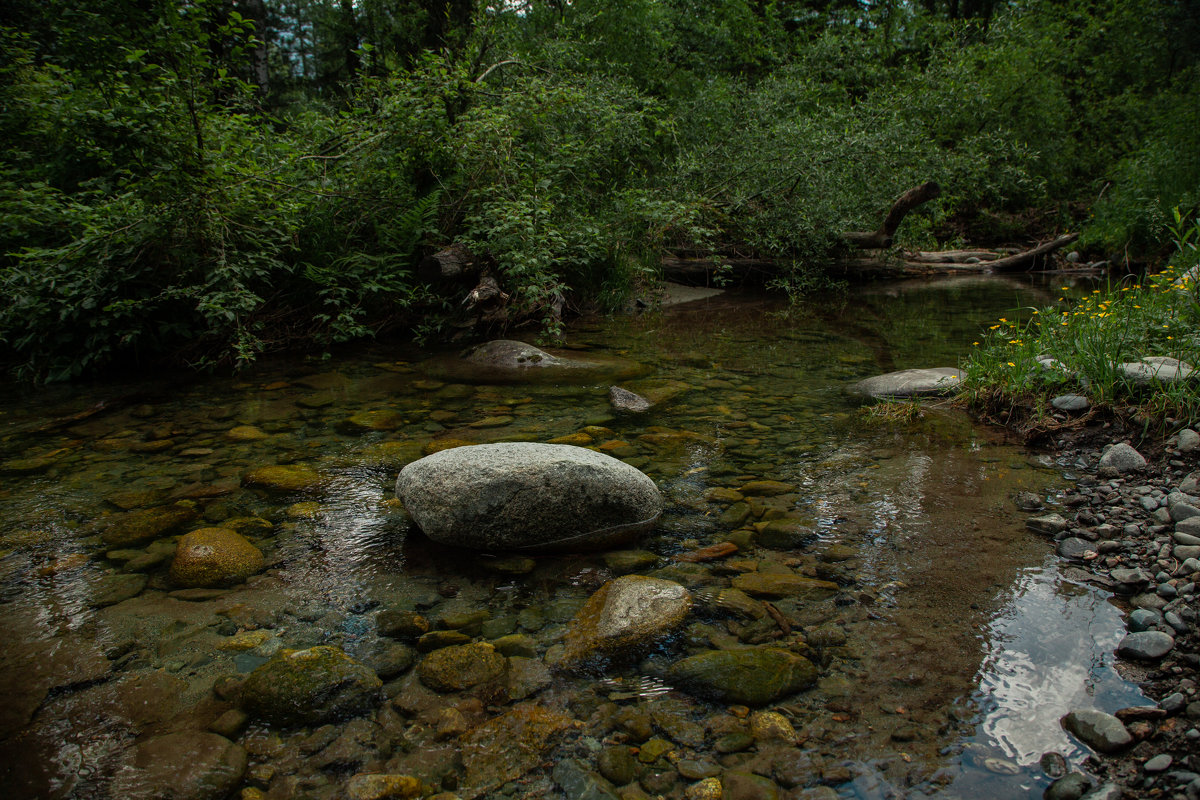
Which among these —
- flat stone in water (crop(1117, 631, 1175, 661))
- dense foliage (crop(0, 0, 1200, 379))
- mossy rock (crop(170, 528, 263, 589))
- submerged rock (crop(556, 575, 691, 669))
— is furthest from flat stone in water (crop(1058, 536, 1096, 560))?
dense foliage (crop(0, 0, 1200, 379))

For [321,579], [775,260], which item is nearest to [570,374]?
[321,579]

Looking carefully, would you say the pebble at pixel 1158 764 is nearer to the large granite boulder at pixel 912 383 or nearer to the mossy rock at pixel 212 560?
the mossy rock at pixel 212 560

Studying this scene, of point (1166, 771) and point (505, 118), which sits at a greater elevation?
point (505, 118)

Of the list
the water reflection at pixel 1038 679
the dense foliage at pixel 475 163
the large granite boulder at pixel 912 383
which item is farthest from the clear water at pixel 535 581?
the dense foliage at pixel 475 163

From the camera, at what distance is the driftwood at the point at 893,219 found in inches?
374

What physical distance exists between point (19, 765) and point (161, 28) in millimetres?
5906

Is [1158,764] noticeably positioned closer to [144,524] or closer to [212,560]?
[212,560]

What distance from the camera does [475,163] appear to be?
23.9ft

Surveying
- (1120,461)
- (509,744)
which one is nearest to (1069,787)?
(509,744)

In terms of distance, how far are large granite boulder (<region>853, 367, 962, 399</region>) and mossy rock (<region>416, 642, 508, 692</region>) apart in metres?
3.84

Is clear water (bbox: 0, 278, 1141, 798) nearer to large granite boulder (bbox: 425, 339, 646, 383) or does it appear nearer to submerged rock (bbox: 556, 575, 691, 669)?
submerged rock (bbox: 556, 575, 691, 669)

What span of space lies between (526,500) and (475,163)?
5.32 meters

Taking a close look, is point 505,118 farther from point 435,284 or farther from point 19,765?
point 19,765

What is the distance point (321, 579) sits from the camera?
2.83 m
